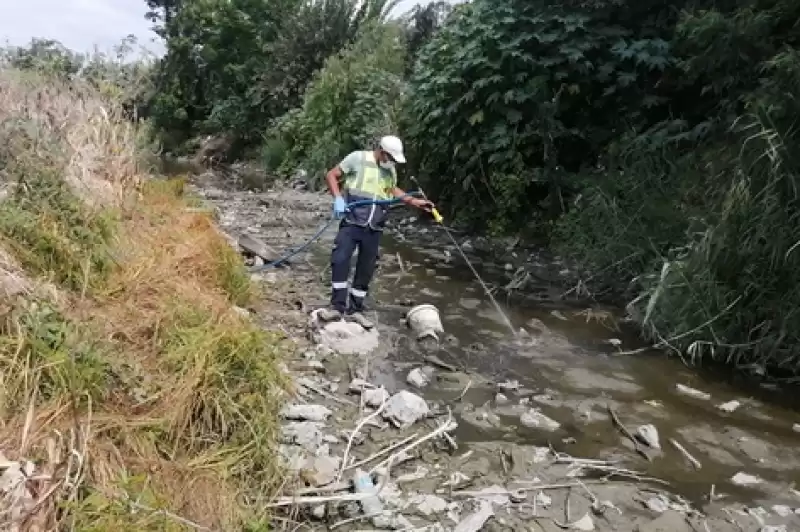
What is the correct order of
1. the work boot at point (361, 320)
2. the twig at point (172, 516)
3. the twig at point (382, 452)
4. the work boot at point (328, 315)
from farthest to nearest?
the work boot at point (361, 320)
the work boot at point (328, 315)
the twig at point (382, 452)
the twig at point (172, 516)

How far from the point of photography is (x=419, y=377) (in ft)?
18.1

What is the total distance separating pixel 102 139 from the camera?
719 cm

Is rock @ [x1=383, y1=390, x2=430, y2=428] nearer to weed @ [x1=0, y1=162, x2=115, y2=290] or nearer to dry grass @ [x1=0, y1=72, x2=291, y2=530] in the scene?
dry grass @ [x1=0, y1=72, x2=291, y2=530]

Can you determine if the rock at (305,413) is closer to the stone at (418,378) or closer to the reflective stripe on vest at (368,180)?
the stone at (418,378)

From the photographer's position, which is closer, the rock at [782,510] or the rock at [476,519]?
the rock at [476,519]

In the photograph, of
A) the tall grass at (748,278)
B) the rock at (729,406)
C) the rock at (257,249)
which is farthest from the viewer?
the rock at (257,249)

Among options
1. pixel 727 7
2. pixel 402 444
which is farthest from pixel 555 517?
pixel 727 7

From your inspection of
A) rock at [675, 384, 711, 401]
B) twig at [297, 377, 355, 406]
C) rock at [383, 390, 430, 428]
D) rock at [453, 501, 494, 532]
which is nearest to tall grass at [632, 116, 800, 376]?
rock at [675, 384, 711, 401]

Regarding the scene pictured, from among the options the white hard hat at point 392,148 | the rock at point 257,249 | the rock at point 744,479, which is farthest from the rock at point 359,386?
the rock at point 257,249

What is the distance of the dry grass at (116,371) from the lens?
2879 millimetres

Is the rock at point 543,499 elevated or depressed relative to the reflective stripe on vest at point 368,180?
depressed

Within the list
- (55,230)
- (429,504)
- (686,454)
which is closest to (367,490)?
(429,504)

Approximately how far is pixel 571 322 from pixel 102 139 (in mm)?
5052

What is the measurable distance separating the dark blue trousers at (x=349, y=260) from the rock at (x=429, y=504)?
10.3 feet
